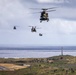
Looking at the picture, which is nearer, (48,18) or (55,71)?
(48,18)

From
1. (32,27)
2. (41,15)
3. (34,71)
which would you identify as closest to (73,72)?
(34,71)

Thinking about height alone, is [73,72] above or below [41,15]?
below

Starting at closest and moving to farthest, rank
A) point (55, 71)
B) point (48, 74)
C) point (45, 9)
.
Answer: point (45, 9), point (48, 74), point (55, 71)

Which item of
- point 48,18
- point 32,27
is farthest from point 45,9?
point 32,27

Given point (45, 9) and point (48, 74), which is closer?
point (45, 9)

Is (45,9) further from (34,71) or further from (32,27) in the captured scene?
(34,71)

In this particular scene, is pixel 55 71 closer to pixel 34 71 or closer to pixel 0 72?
pixel 34 71

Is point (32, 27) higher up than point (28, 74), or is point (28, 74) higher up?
point (32, 27)

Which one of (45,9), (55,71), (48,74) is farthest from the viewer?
(55,71)
